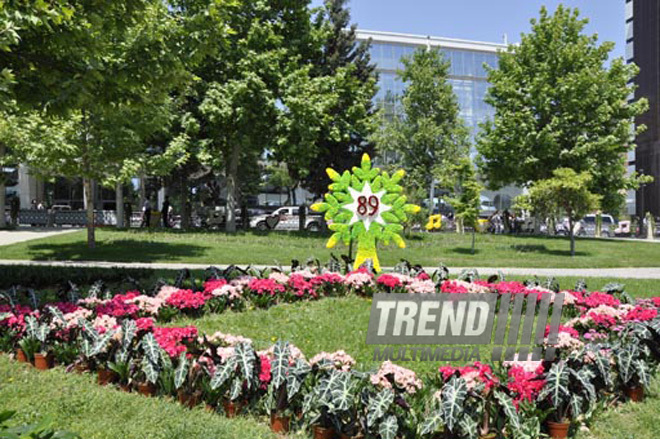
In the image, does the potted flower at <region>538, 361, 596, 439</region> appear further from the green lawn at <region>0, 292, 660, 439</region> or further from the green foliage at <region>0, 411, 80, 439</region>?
the green foliage at <region>0, 411, 80, 439</region>

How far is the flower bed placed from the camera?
11.8ft

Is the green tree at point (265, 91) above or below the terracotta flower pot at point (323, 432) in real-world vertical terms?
above

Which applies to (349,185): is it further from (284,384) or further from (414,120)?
(414,120)

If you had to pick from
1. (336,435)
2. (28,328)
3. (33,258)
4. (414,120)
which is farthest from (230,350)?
(414,120)

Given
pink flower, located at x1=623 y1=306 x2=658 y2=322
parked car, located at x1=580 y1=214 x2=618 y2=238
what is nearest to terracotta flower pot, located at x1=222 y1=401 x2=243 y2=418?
pink flower, located at x1=623 y1=306 x2=658 y2=322

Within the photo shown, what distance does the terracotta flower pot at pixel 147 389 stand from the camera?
175 inches

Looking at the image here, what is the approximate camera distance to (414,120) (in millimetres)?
37156

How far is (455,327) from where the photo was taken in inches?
242

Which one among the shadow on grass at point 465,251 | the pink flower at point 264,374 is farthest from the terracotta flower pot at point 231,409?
the shadow on grass at point 465,251

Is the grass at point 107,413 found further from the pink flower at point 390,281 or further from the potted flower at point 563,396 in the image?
the pink flower at point 390,281

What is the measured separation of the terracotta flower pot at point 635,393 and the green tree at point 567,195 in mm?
13994

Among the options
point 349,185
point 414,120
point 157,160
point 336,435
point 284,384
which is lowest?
point 336,435

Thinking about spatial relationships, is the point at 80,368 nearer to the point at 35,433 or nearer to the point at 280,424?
the point at 280,424

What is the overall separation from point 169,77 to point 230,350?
4.57 metres
